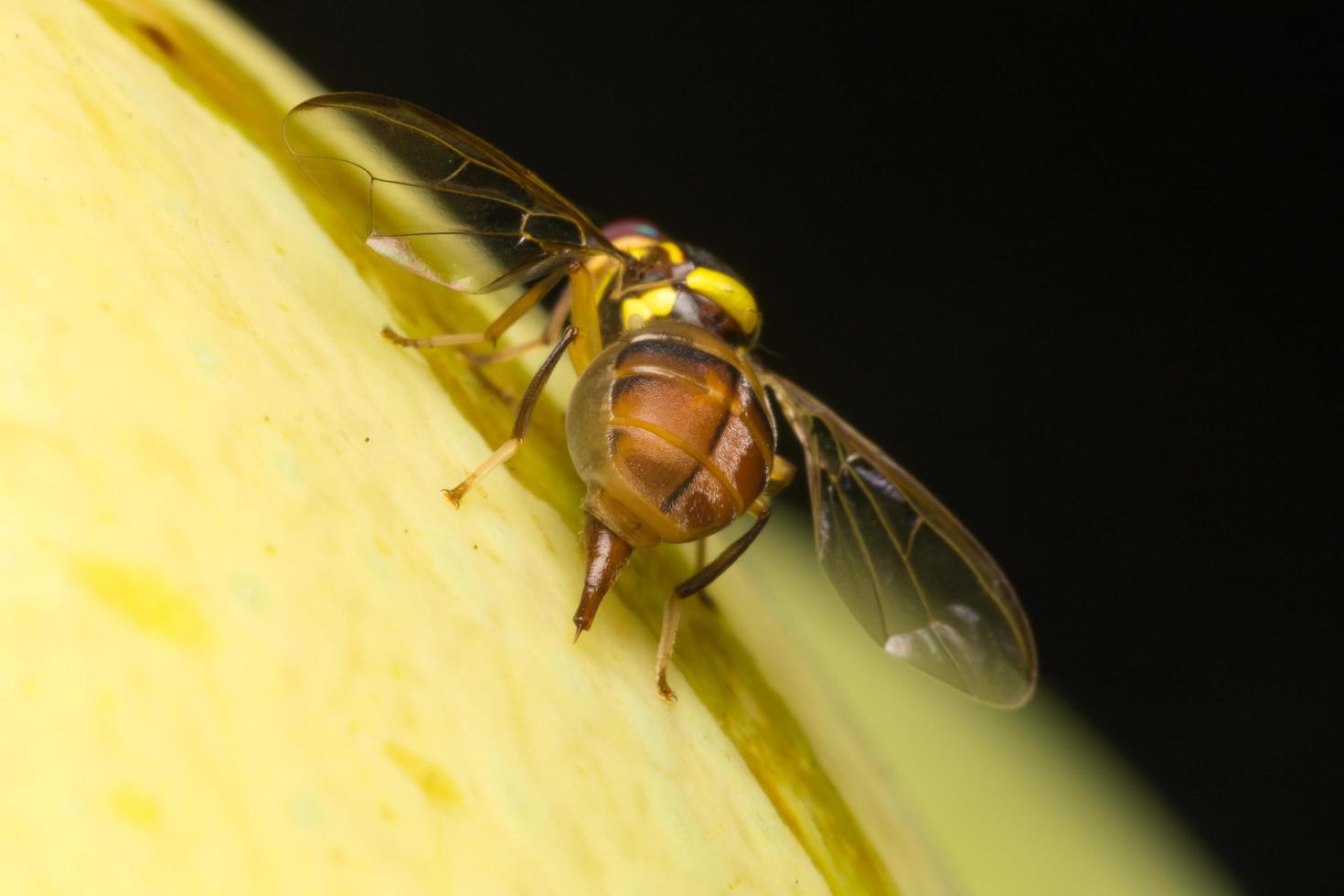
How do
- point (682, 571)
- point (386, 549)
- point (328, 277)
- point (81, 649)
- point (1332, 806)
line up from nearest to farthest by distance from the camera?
point (81, 649), point (386, 549), point (328, 277), point (682, 571), point (1332, 806)

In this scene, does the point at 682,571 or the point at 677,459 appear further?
the point at 682,571

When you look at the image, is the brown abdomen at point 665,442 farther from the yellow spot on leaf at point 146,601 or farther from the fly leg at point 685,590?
the yellow spot on leaf at point 146,601

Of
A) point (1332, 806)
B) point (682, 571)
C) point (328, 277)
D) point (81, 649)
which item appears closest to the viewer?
point (81, 649)

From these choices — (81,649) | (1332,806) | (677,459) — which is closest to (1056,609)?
(1332,806)

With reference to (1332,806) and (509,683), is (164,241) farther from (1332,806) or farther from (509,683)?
(1332,806)

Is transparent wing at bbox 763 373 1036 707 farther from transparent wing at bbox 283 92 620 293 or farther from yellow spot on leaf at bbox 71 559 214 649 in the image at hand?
yellow spot on leaf at bbox 71 559 214 649

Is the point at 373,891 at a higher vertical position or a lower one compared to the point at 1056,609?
higher

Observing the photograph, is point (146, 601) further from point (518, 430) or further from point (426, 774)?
point (518, 430)

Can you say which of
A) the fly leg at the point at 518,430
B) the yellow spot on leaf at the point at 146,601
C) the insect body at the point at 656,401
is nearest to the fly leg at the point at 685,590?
the insect body at the point at 656,401
